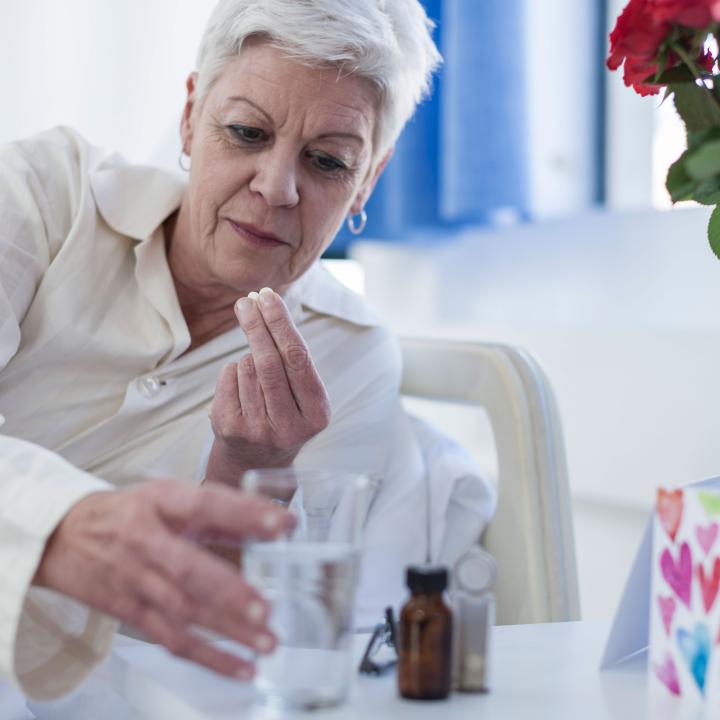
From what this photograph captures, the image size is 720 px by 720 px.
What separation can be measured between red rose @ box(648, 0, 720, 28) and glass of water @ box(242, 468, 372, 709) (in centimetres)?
39

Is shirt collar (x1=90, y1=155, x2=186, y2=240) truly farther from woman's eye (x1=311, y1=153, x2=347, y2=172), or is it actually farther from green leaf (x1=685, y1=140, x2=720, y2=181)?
green leaf (x1=685, y1=140, x2=720, y2=181)

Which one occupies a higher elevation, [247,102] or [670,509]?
[247,102]

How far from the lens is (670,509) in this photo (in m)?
0.80

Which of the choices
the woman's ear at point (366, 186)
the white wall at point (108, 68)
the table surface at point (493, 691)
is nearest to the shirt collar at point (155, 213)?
the woman's ear at point (366, 186)

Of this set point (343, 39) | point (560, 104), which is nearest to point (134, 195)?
point (343, 39)

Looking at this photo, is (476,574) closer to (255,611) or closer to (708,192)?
(255,611)

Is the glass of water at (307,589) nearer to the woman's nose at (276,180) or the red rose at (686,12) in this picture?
the red rose at (686,12)

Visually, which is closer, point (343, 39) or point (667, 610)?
point (667, 610)

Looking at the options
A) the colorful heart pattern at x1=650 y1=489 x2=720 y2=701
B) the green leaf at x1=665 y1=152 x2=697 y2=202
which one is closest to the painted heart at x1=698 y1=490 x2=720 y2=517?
the colorful heart pattern at x1=650 y1=489 x2=720 y2=701

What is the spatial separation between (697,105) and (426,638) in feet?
1.49

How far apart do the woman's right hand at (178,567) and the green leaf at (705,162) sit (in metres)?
0.37

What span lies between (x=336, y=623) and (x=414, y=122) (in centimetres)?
210

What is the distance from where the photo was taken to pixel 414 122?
2.64 m

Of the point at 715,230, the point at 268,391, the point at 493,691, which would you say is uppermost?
the point at 715,230
